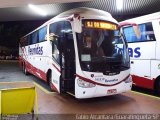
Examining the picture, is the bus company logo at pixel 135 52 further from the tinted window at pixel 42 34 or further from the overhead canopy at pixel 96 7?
the overhead canopy at pixel 96 7

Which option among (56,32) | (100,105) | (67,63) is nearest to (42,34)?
(56,32)

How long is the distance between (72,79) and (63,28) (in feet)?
5.94

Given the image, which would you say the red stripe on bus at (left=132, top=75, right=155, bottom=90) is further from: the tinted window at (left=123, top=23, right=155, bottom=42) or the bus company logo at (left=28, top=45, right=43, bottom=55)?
the bus company logo at (left=28, top=45, right=43, bottom=55)

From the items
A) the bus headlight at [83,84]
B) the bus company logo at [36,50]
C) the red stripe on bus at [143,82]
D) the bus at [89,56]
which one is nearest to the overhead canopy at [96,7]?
the bus company logo at [36,50]

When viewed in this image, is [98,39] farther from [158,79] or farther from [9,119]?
[9,119]

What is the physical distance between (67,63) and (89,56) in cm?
101

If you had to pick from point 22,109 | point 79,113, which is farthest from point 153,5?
point 22,109

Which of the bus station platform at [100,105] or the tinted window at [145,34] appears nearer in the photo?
the bus station platform at [100,105]

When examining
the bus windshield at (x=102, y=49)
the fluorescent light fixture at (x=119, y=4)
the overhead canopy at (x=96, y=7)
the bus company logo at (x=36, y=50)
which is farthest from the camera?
the overhead canopy at (x=96, y=7)

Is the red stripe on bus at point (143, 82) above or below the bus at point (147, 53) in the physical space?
below

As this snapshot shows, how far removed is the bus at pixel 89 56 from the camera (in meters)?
7.40

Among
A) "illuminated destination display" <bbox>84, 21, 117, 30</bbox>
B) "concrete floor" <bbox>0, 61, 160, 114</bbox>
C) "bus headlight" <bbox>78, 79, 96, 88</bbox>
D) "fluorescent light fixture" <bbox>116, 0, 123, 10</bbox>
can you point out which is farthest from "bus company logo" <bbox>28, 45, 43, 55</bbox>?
"fluorescent light fixture" <bbox>116, 0, 123, 10</bbox>

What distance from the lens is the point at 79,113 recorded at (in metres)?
6.84

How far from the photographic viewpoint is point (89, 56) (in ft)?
24.7
